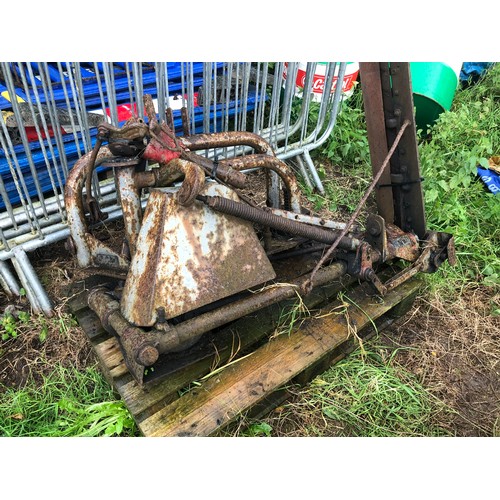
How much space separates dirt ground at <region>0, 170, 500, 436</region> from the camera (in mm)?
2494

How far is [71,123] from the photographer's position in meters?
2.75

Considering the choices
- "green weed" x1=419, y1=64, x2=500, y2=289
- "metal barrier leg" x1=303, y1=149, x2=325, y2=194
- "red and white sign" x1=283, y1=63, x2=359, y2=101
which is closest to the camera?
"green weed" x1=419, y1=64, x2=500, y2=289

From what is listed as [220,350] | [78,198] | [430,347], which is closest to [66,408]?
[220,350]

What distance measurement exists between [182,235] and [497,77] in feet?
15.5

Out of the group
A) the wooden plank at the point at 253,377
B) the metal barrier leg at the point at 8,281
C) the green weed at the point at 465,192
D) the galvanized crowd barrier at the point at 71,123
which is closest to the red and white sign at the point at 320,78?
the galvanized crowd barrier at the point at 71,123

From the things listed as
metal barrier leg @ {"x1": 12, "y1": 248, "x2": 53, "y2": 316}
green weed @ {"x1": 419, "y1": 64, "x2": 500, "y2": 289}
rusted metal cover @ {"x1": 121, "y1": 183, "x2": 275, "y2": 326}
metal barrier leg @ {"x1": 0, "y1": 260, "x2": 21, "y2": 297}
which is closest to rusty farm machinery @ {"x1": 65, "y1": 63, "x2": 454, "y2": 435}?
rusted metal cover @ {"x1": 121, "y1": 183, "x2": 275, "y2": 326}

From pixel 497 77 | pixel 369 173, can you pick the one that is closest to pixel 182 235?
pixel 369 173

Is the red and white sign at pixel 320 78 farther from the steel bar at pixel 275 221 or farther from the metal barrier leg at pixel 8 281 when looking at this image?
the metal barrier leg at pixel 8 281

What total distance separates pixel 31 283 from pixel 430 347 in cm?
254

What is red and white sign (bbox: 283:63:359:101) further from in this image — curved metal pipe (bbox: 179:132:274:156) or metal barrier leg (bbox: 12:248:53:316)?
metal barrier leg (bbox: 12:248:53:316)

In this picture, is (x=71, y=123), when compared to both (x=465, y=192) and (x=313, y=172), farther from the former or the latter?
(x=465, y=192)

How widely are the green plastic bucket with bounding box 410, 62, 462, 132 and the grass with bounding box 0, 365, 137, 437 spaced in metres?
3.67

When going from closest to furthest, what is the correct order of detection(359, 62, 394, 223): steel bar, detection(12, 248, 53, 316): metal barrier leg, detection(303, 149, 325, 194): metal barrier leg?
detection(359, 62, 394, 223): steel bar < detection(12, 248, 53, 316): metal barrier leg < detection(303, 149, 325, 194): metal barrier leg

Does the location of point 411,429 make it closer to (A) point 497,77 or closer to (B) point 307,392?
(B) point 307,392
